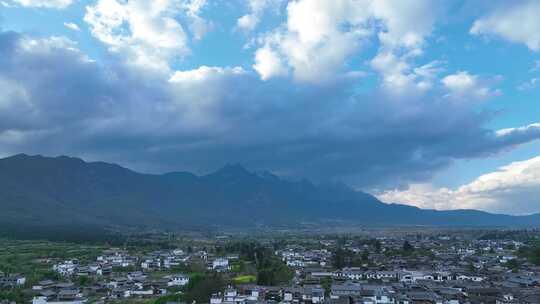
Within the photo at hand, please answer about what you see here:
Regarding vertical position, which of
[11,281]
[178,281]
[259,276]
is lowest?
[11,281]

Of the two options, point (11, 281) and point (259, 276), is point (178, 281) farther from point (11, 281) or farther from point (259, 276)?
point (11, 281)

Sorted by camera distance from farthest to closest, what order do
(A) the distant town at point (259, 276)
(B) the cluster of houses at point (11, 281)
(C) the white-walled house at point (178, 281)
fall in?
(C) the white-walled house at point (178, 281)
(B) the cluster of houses at point (11, 281)
(A) the distant town at point (259, 276)

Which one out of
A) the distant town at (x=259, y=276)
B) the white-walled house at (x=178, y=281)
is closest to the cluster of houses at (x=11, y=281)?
the distant town at (x=259, y=276)

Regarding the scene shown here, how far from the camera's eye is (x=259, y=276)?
47875 mm

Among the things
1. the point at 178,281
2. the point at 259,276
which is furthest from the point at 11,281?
the point at 259,276

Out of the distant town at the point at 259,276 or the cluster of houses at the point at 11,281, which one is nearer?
the distant town at the point at 259,276

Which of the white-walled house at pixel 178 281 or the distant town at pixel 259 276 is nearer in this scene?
the distant town at pixel 259 276

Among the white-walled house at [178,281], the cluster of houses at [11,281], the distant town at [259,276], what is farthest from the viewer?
the white-walled house at [178,281]

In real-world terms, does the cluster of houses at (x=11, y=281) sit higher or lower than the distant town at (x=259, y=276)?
lower

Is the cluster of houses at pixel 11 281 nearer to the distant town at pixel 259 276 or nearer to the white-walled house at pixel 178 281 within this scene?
the distant town at pixel 259 276

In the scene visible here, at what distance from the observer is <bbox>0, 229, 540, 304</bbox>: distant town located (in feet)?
131

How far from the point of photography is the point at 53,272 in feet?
182

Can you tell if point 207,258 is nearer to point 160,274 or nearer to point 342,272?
point 160,274

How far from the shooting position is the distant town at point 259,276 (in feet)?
131
